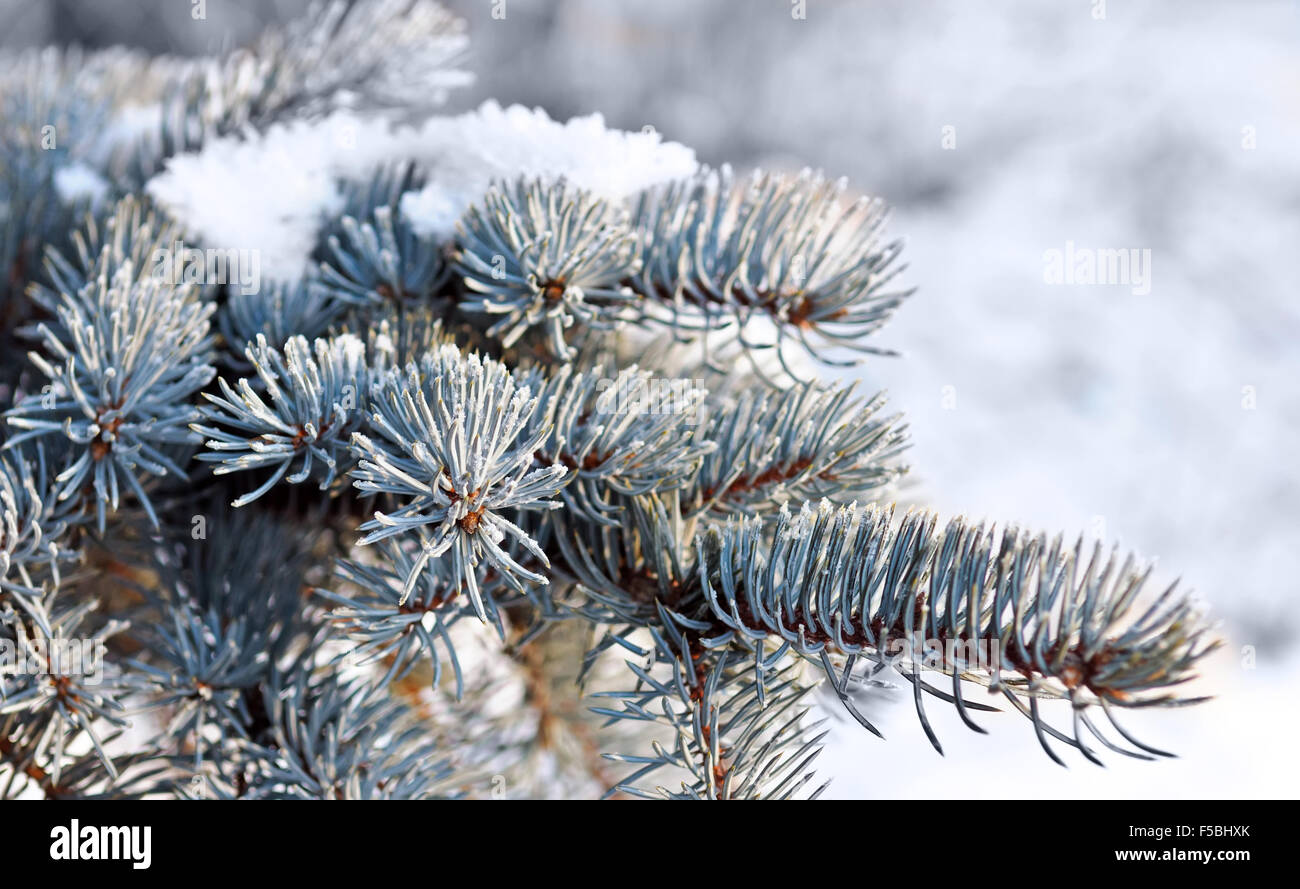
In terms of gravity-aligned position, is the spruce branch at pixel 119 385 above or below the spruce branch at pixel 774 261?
below

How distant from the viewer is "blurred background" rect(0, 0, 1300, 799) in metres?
0.88

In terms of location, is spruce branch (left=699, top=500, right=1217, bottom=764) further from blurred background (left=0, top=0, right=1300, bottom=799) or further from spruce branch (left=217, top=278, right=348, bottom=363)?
blurred background (left=0, top=0, right=1300, bottom=799)

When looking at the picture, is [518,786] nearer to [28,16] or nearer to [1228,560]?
[1228,560]

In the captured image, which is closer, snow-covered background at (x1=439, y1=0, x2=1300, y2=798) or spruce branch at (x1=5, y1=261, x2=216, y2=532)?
spruce branch at (x1=5, y1=261, x2=216, y2=532)

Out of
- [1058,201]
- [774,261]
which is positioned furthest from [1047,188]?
[774,261]

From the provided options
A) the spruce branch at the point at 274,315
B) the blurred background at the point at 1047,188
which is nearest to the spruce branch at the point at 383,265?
the spruce branch at the point at 274,315

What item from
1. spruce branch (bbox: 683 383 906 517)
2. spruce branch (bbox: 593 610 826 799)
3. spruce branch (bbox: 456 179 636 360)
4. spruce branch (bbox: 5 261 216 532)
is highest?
spruce branch (bbox: 456 179 636 360)

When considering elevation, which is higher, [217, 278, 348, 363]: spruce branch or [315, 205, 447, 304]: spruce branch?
[315, 205, 447, 304]: spruce branch

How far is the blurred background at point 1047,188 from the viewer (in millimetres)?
876

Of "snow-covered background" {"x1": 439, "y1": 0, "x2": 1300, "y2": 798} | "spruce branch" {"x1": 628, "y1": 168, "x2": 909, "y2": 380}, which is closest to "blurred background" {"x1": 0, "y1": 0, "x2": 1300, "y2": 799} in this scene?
"snow-covered background" {"x1": 439, "y1": 0, "x2": 1300, "y2": 798}

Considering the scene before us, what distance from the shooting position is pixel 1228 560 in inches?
34.4

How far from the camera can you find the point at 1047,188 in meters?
1.00

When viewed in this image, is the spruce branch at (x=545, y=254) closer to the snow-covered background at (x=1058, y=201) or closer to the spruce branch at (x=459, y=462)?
the spruce branch at (x=459, y=462)

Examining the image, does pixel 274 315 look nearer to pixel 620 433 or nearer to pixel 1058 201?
pixel 620 433
